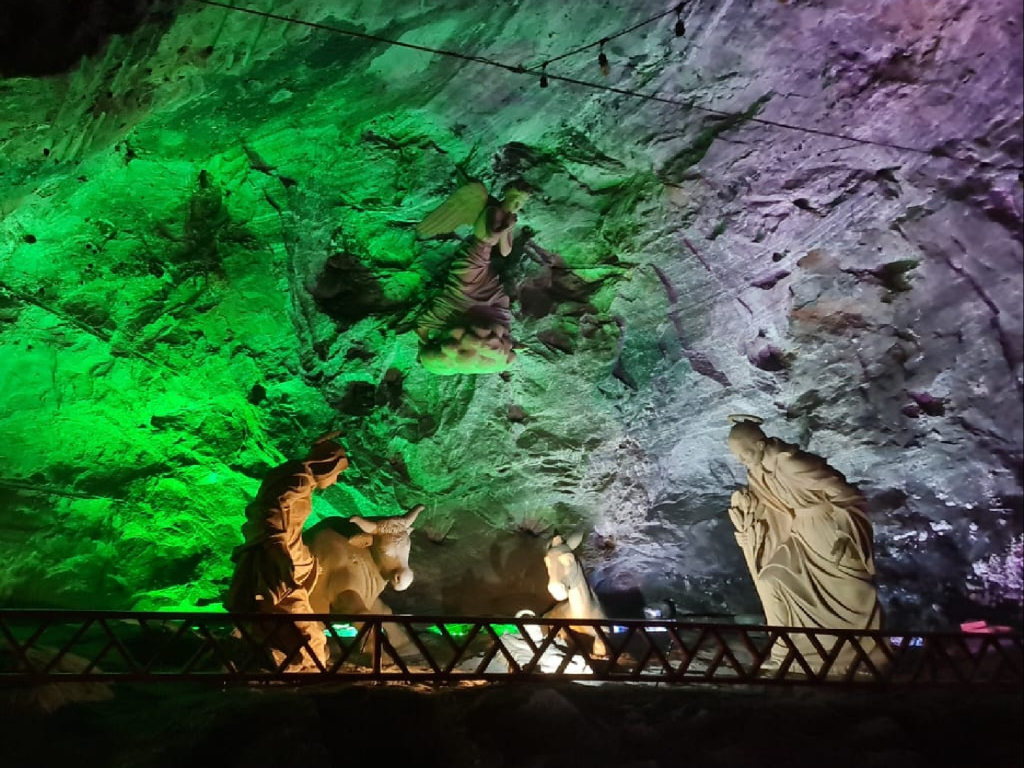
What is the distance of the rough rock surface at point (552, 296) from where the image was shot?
28.3 feet

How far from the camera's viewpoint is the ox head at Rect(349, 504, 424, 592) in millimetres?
8695

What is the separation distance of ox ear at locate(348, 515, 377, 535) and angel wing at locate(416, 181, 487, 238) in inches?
138

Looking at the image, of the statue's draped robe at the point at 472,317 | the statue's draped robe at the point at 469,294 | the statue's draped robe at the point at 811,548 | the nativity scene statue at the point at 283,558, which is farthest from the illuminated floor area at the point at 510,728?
the statue's draped robe at the point at 469,294

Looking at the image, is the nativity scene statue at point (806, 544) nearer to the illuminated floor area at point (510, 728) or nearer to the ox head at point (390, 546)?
the illuminated floor area at point (510, 728)

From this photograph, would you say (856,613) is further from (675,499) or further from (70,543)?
(70,543)

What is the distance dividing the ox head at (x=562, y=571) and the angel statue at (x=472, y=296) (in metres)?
2.62

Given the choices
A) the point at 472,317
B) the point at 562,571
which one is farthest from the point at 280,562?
the point at 562,571

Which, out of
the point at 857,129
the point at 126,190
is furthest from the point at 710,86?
the point at 126,190

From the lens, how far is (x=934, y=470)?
10.8 metres

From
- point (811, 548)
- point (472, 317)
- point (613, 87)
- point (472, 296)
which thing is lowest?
point (811, 548)

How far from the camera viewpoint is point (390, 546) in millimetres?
8766

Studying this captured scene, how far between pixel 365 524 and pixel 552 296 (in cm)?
383

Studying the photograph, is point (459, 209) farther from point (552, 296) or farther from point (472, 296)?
point (552, 296)

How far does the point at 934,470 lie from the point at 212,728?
9666mm
